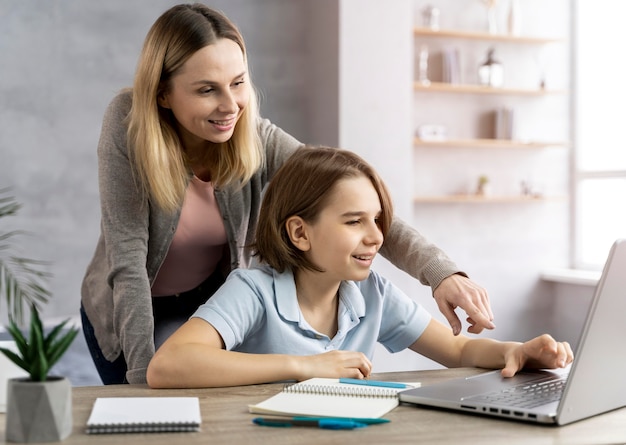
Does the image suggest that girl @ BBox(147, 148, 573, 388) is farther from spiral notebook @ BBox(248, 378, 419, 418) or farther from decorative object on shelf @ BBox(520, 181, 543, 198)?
decorative object on shelf @ BBox(520, 181, 543, 198)

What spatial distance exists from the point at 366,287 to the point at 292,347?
0.87ft

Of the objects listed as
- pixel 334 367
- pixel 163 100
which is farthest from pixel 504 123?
pixel 334 367

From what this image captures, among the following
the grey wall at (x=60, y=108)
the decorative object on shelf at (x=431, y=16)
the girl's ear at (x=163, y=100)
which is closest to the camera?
the girl's ear at (x=163, y=100)

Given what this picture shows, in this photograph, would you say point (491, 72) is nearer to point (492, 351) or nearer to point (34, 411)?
point (492, 351)

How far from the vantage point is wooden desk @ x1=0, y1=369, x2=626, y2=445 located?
1107mm

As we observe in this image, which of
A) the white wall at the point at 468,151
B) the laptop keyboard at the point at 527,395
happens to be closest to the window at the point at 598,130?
the white wall at the point at 468,151

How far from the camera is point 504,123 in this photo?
5.29 metres

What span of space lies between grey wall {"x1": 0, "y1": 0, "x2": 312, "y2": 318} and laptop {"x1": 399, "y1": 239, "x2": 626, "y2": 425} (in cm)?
341

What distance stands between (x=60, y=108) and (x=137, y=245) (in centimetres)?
281

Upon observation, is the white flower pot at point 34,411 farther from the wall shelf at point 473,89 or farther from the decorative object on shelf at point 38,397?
the wall shelf at point 473,89

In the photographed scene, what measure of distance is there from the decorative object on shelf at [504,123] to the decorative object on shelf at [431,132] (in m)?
0.37

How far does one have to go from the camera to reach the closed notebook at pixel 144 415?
3.75ft

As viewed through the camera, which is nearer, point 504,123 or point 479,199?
point 479,199

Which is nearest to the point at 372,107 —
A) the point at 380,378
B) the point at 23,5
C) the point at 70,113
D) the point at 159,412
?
the point at 70,113
